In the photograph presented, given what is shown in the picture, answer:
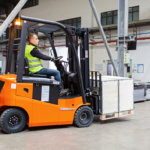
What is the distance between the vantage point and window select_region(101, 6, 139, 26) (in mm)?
13545

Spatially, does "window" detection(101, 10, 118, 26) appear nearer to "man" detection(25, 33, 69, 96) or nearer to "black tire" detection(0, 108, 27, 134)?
"man" detection(25, 33, 69, 96)

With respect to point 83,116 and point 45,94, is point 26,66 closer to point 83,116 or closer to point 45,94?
point 45,94

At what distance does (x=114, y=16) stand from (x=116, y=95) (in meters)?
10.5

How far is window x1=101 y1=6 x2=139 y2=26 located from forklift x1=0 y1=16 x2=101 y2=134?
32.2 feet

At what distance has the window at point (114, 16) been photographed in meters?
13.5

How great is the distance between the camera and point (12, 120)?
13.5 feet

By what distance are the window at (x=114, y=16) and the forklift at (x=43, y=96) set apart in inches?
386

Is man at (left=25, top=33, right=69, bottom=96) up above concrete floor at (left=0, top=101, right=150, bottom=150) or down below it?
above

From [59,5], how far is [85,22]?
332cm

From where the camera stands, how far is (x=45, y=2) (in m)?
18.5

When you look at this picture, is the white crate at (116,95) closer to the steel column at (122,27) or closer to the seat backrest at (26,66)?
the seat backrest at (26,66)

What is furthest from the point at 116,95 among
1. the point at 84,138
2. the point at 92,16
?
the point at 92,16

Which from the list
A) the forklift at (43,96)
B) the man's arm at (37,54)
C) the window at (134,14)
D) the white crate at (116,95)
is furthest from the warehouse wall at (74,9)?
the man's arm at (37,54)

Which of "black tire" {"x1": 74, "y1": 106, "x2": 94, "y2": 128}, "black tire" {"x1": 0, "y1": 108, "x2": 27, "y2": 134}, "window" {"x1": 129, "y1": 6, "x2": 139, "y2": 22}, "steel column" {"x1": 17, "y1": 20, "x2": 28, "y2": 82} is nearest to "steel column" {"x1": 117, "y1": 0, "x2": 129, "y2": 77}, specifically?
"black tire" {"x1": 74, "y1": 106, "x2": 94, "y2": 128}
